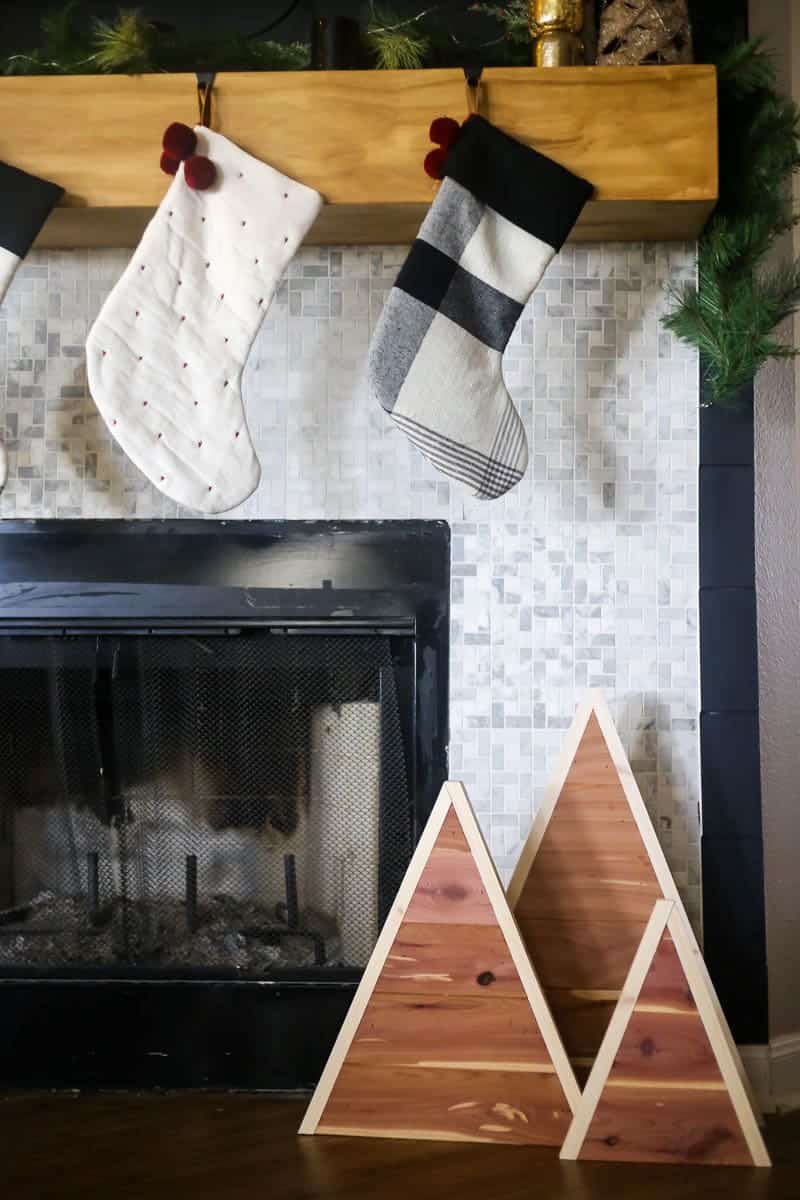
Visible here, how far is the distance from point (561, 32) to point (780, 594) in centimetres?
74

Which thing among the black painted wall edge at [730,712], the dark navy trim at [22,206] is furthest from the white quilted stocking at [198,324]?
the black painted wall edge at [730,712]

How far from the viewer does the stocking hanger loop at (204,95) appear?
1.38m

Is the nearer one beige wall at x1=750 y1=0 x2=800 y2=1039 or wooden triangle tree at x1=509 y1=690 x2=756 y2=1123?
wooden triangle tree at x1=509 y1=690 x2=756 y2=1123

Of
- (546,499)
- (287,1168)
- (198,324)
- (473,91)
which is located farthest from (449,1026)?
(473,91)

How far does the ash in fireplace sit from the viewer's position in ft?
5.15

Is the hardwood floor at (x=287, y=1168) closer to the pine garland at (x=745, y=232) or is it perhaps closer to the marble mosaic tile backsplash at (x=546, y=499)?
the marble mosaic tile backsplash at (x=546, y=499)

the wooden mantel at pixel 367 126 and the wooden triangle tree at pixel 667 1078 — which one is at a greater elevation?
the wooden mantel at pixel 367 126

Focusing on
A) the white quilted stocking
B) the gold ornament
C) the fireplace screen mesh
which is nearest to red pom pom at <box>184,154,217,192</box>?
the white quilted stocking

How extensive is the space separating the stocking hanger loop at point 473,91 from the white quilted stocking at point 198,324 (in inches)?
8.0

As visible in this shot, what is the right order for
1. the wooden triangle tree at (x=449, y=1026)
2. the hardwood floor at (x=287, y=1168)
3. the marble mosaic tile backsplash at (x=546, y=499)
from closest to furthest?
the hardwood floor at (x=287, y=1168), the wooden triangle tree at (x=449, y=1026), the marble mosaic tile backsplash at (x=546, y=499)

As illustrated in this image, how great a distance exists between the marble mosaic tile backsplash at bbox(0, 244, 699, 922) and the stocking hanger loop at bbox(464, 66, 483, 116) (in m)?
0.23

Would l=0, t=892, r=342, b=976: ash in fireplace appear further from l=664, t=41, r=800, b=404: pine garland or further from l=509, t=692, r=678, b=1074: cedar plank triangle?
l=664, t=41, r=800, b=404: pine garland

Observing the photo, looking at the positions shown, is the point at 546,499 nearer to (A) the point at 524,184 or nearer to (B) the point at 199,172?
(A) the point at 524,184

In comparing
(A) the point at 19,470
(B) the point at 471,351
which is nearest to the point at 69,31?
(A) the point at 19,470
